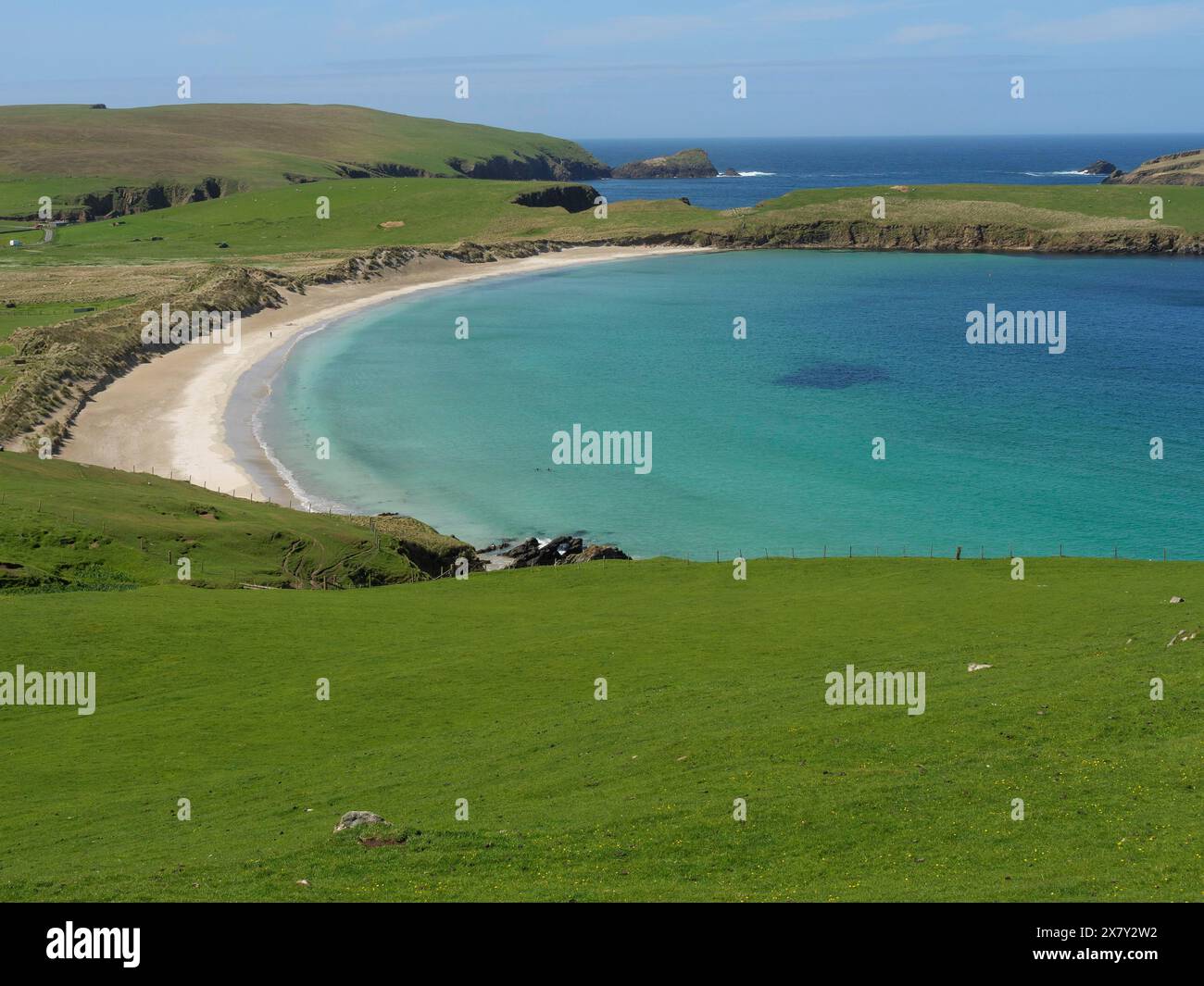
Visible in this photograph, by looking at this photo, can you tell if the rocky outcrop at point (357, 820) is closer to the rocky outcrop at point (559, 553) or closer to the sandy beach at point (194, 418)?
the rocky outcrop at point (559, 553)

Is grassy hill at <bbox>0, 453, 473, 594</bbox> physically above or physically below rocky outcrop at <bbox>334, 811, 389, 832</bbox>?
above

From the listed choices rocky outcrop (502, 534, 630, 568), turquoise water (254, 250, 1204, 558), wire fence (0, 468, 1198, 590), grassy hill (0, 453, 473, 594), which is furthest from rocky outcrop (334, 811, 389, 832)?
turquoise water (254, 250, 1204, 558)

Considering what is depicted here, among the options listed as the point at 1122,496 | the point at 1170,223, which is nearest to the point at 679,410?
the point at 1122,496

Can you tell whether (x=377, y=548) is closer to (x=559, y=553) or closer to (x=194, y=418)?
(x=559, y=553)

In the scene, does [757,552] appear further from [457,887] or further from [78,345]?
[78,345]

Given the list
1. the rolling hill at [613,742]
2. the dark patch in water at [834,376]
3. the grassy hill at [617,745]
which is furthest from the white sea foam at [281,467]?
the dark patch in water at [834,376]

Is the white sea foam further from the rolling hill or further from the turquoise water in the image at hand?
the rolling hill

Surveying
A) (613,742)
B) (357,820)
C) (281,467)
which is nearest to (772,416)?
(281,467)
